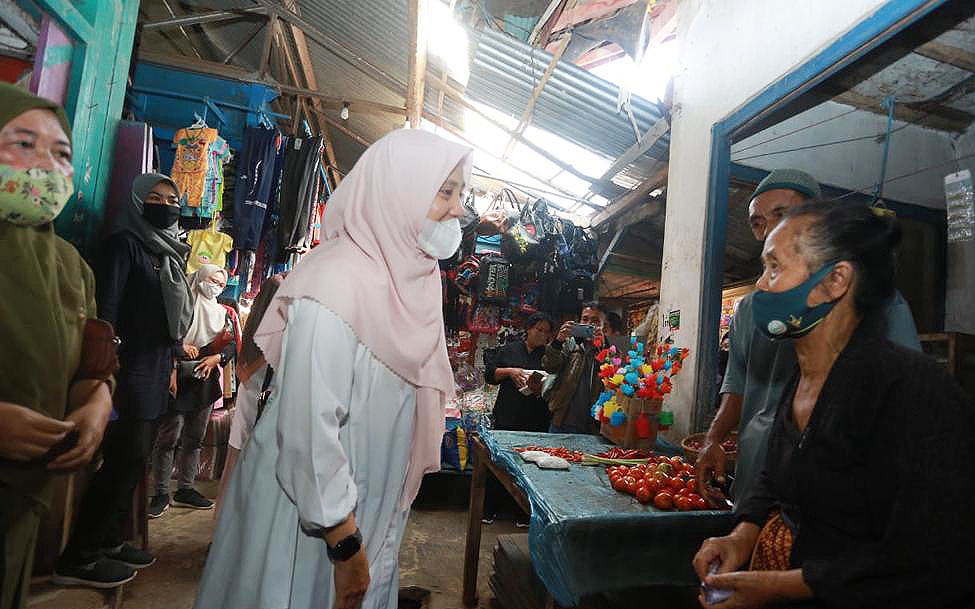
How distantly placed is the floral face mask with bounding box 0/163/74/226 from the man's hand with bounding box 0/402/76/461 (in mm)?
503

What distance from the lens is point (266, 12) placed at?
554 centimetres

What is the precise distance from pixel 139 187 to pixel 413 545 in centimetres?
313

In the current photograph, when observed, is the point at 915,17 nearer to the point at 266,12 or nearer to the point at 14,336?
the point at 14,336

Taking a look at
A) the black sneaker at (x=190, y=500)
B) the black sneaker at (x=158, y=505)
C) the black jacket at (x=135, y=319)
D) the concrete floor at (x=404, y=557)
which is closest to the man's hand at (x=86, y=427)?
the black jacket at (x=135, y=319)

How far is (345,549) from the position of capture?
4.05ft

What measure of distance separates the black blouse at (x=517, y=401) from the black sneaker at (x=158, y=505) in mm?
2717

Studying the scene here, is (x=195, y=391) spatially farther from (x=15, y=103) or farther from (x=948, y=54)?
(x=948, y=54)

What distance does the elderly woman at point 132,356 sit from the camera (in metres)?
2.63

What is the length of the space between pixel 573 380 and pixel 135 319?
9.97 feet

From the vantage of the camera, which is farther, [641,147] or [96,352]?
[641,147]

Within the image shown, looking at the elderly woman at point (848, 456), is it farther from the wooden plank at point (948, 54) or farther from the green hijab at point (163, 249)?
the wooden plank at point (948, 54)

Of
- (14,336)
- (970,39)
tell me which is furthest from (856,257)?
(970,39)

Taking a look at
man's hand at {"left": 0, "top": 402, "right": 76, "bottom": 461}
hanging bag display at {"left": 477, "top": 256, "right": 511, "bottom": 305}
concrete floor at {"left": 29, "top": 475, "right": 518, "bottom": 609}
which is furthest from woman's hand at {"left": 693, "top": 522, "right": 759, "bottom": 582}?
hanging bag display at {"left": 477, "top": 256, "right": 511, "bottom": 305}

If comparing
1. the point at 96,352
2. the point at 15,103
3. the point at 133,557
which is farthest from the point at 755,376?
the point at 133,557
